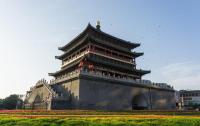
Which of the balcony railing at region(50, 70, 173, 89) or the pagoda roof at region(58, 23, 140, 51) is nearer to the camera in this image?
the balcony railing at region(50, 70, 173, 89)

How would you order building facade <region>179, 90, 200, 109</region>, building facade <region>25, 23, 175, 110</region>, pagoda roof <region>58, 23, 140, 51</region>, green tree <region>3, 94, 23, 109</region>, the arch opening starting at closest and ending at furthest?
building facade <region>25, 23, 175, 110</region>, the arch opening, pagoda roof <region>58, 23, 140, 51</region>, green tree <region>3, 94, 23, 109</region>, building facade <region>179, 90, 200, 109</region>

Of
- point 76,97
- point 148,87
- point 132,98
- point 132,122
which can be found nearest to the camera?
point 132,122

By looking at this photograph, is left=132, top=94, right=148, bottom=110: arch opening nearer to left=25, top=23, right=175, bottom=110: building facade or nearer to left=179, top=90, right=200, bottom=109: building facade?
left=25, top=23, right=175, bottom=110: building facade

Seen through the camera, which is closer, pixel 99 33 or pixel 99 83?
pixel 99 83

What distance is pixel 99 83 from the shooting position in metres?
30.4

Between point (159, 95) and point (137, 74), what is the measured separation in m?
5.56

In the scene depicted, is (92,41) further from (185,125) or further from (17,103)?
(185,125)

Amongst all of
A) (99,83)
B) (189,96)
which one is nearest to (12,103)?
(99,83)

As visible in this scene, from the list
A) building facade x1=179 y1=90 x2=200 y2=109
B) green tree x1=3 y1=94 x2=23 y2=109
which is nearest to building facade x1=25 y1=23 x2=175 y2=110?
green tree x1=3 y1=94 x2=23 y2=109

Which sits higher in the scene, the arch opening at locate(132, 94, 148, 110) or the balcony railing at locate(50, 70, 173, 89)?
the balcony railing at locate(50, 70, 173, 89)

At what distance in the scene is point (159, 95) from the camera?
38.3m

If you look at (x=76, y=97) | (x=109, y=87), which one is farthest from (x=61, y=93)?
(x=109, y=87)

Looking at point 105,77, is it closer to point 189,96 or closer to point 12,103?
point 12,103

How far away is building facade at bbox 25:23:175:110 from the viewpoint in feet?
94.9
